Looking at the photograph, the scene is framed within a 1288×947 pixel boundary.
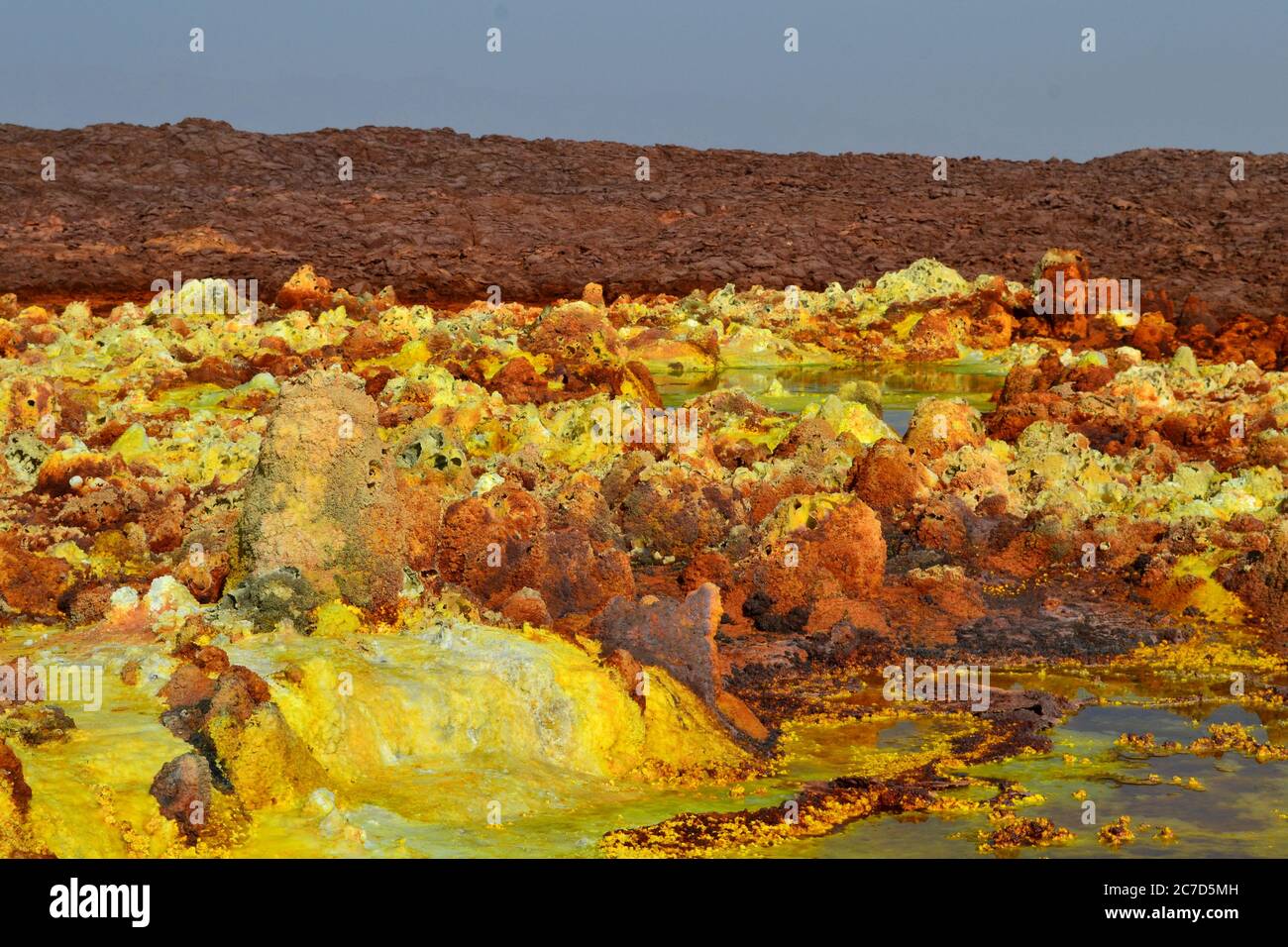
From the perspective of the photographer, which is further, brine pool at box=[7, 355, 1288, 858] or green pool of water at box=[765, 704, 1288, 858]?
green pool of water at box=[765, 704, 1288, 858]

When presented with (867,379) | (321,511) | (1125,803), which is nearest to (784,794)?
(1125,803)

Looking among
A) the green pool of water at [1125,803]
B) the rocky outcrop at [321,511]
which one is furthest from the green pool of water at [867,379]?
the rocky outcrop at [321,511]

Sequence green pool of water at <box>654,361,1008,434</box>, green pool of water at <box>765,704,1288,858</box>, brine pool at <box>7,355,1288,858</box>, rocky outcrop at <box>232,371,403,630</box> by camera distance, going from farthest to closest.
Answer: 1. green pool of water at <box>654,361,1008,434</box>
2. rocky outcrop at <box>232,371,403,630</box>
3. green pool of water at <box>765,704,1288,858</box>
4. brine pool at <box>7,355,1288,858</box>

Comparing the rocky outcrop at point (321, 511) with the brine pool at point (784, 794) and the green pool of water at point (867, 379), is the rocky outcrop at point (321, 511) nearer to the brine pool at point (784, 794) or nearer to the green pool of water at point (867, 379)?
the brine pool at point (784, 794)

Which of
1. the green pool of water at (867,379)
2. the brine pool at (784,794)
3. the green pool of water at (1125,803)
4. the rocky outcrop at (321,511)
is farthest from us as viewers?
the green pool of water at (867,379)

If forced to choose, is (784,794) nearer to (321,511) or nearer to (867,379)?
(321,511)

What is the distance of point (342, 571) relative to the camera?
7.30 meters

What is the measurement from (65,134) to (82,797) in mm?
39974

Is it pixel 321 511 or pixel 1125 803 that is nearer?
pixel 1125 803

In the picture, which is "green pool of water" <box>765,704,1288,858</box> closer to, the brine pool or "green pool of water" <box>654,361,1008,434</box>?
the brine pool

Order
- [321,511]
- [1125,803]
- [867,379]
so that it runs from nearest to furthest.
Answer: [1125,803] < [321,511] < [867,379]

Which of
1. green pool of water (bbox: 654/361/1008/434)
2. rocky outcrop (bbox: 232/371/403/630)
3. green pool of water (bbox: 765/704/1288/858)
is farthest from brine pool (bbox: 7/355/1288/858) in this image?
green pool of water (bbox: 654/361/1008/434)

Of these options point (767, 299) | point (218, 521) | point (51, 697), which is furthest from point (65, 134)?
point (51, 697)

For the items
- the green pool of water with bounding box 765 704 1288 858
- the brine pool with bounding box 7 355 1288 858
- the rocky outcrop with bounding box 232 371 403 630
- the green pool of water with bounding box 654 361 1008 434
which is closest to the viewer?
the brine pool with bounding box 7 355 1288 858
